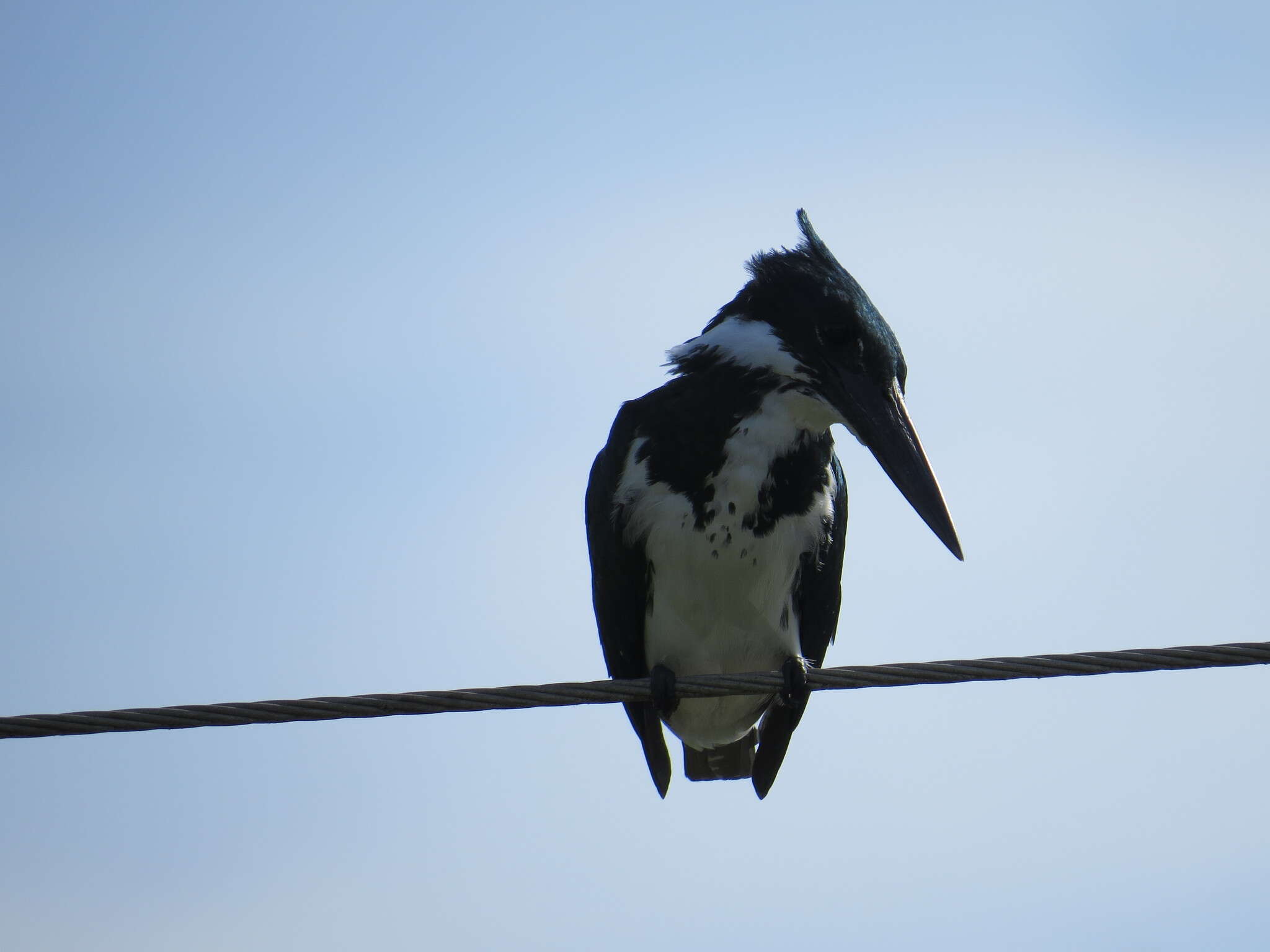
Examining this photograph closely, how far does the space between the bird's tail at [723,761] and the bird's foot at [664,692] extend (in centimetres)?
78

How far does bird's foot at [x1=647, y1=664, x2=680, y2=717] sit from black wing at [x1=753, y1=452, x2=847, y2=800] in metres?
0.42

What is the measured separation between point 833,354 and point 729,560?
0.74m

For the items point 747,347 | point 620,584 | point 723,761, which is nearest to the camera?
point 747,347

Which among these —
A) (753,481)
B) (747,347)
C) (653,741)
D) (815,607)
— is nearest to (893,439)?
(753,481)

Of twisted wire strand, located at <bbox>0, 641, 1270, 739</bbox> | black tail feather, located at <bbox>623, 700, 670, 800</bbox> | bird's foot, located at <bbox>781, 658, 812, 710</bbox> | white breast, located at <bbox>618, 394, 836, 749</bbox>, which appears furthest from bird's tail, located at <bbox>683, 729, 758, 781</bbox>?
twisted wire strand, located at <bbox>0, 641, 1270, 739</bbox>

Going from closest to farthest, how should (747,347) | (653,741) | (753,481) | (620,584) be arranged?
(753,481), (747,347), (620,584), (653,741)

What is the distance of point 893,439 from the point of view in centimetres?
401

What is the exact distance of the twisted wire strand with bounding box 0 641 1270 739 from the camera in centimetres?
277

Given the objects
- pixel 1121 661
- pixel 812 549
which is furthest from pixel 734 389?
pixel 1121 661

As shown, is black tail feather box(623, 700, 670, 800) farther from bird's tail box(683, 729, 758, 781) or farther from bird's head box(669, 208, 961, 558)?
bird's head box(669, 208, 961, 558)

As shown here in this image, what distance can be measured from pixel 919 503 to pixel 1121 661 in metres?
1.18

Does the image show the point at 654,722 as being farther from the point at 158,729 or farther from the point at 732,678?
the point at 158,729

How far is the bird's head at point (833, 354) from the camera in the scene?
4.01 m

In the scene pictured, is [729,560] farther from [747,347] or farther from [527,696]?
[527,696]
